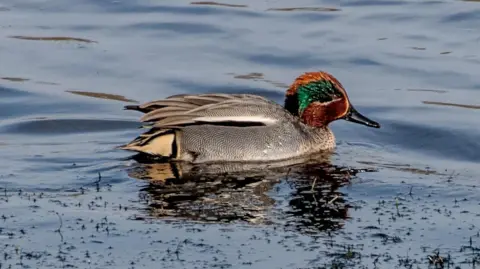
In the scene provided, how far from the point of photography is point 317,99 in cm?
1101

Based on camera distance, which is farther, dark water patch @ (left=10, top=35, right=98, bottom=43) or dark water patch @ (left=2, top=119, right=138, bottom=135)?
dark water patch @ (left=10, top=35, right=98, bottom=43)

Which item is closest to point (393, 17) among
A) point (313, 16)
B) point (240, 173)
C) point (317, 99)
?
point (313, 16)

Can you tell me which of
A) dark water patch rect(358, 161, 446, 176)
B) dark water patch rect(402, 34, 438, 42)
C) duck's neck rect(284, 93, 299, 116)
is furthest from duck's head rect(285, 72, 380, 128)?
dark water patch rect(402, 34, 438, 42)

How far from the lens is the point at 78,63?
14.1 m

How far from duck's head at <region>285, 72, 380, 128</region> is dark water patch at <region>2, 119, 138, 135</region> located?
67.7 inches

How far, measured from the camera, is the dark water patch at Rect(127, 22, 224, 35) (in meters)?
15.8

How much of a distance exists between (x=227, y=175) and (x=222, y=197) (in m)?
0.92

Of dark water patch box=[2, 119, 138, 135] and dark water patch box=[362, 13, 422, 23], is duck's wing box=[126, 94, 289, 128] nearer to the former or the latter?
dark water patch box=[2, 119, 138, 135]

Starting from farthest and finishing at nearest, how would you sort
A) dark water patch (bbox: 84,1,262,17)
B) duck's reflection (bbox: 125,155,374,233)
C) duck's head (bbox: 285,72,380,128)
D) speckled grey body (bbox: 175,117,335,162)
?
dark water patch (bbox: 84,1,262,17) < duck's head (bbox: 285,72,380,128) < speckled grey body (bbox: 175,117,335,162) < duck's reflection (bbox: 125,155,374,233)

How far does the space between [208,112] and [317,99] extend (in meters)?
1.20

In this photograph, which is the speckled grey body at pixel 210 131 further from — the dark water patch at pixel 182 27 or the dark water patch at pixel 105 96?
the dark water patch at pixel 182 27

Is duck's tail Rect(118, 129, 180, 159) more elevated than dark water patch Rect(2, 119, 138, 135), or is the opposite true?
duck's tail Rect(118, 129, 180, 159)

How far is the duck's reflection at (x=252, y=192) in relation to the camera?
324 inches

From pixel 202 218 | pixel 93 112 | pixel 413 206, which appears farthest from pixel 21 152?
pixel 413 206
